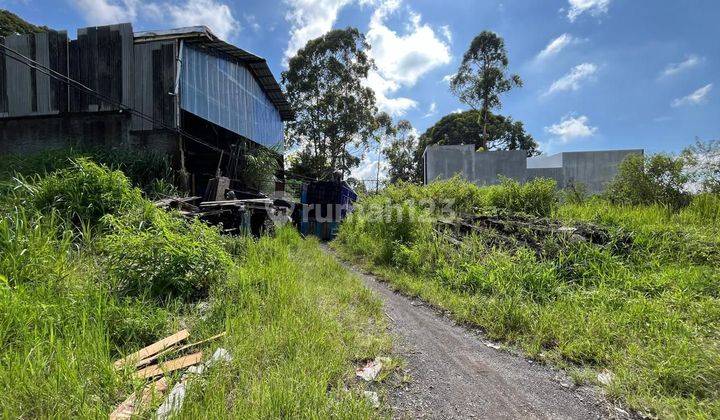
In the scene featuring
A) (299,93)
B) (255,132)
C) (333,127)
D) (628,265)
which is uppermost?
(299,93)

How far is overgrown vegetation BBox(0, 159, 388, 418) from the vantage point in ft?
6.21

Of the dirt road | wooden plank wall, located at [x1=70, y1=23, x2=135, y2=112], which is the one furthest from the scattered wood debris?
wooden plank wall, located at [x1=70, y1=23, x2=135, y2=112]

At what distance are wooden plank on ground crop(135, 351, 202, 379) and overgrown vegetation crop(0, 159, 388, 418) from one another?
120 millimetres

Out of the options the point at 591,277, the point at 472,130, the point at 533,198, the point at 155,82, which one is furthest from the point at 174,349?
the point at 472,130

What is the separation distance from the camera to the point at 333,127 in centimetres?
2308

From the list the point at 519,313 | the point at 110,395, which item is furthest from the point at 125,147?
the point at 519,313

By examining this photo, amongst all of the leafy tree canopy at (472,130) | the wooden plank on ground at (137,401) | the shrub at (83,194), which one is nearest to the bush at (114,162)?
the shrub at (83,194)

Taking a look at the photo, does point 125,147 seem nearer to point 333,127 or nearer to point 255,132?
point 255,132

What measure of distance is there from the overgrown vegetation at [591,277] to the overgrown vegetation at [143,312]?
1.54m

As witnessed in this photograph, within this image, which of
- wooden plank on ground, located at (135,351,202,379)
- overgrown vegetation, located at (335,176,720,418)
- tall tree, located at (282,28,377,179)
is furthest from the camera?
tall tree, located at (282,28,377,179)

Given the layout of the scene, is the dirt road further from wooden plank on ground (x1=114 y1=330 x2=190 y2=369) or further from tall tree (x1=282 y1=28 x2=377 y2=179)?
tall tree (x1=282 y1=28 x2=377 y2=179)

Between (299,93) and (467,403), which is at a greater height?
(299,93)

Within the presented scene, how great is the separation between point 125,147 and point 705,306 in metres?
11.6

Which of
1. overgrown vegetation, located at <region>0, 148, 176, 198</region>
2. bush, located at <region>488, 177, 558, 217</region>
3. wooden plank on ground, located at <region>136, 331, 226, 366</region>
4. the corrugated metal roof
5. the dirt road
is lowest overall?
the dirt road
